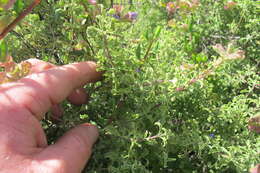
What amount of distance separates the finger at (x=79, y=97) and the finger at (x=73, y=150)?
137mm

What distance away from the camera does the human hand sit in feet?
2.43

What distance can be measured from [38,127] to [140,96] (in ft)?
1.14

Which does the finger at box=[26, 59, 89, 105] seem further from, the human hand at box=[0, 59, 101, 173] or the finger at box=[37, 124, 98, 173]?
the finger at box=[37, 124, 98, 173]

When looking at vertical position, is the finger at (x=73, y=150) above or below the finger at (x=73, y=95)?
below

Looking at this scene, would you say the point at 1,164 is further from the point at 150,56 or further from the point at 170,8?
the point at 170,8

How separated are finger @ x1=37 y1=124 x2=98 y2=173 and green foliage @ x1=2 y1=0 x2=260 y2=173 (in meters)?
0.07

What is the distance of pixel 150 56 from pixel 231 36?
1.15 m

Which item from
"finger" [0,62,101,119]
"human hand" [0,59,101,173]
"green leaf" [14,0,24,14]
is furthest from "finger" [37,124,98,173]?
"green leaf" [14,0,24,14]

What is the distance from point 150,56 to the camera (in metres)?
1.02

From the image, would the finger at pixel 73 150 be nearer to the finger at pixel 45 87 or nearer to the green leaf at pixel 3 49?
the finger at pixel 45 87

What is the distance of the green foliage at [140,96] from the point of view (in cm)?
91

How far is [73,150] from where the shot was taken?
84 centimetres

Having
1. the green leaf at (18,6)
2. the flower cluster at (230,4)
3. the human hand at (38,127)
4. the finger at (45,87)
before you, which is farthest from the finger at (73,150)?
the flower cluster at (230,4)

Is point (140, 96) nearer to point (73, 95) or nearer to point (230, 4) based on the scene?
point (73, 95)
